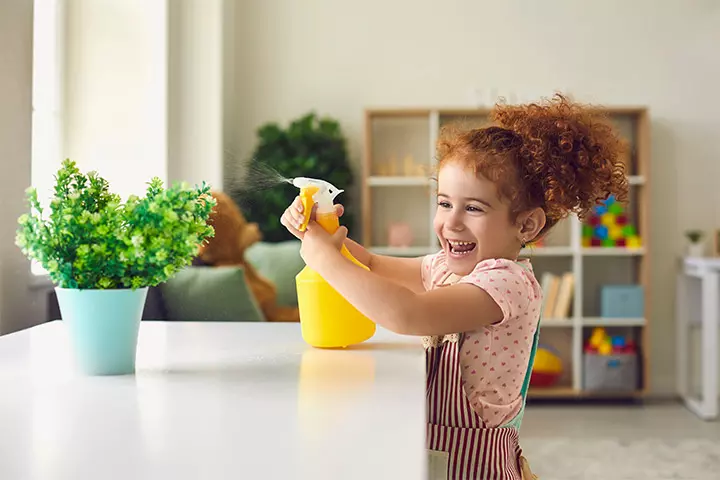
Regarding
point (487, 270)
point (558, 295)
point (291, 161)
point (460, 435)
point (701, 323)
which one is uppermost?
point (291, 161)

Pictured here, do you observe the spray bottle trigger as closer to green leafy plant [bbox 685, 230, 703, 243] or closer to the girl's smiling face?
the girl's smiling face

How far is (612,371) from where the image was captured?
4258 millimetres

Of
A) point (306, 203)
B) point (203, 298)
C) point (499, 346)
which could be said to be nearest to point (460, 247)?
point (499, 346)

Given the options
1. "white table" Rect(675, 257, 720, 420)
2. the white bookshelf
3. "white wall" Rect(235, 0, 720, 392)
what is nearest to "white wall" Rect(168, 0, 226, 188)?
"white wall" Rect(235, 0, 720, 392)

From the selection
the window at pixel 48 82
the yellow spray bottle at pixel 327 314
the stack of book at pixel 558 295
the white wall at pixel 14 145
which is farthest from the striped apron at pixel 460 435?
the stack of book at pixel 558 295

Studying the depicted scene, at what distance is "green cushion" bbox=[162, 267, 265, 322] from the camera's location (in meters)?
2.50

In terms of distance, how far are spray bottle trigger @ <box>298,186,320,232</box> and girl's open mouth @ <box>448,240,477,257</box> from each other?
0.25 meters

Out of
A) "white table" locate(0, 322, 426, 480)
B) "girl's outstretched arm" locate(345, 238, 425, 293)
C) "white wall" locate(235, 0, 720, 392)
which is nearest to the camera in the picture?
"white table" locate(0, 322, 426, 480)

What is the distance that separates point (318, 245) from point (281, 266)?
2.58 meters

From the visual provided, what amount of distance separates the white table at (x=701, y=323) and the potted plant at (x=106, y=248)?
138 inches

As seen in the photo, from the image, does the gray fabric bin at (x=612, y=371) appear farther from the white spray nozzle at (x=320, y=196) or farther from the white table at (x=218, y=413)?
the white spray nozzle at (x=320, y=196)

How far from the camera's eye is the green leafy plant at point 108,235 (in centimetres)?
94

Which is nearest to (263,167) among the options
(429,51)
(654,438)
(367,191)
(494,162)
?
(367,191)

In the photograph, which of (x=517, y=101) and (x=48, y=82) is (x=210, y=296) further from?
(x=517, y=101)
